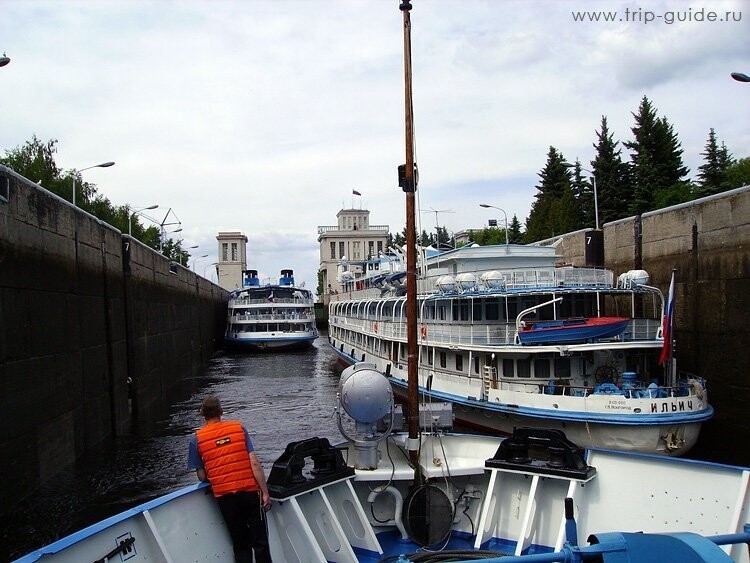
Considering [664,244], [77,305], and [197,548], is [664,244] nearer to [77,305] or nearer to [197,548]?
[77,305]

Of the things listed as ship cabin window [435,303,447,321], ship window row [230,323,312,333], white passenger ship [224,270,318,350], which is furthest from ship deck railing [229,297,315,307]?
ship cabin window [435,303,447,321]

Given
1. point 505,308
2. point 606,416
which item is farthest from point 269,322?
point 606,416

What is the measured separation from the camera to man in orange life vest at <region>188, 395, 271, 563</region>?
675 cm

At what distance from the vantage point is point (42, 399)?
14836 mm

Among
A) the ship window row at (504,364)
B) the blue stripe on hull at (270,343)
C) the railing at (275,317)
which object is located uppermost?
the railing at (275,317)

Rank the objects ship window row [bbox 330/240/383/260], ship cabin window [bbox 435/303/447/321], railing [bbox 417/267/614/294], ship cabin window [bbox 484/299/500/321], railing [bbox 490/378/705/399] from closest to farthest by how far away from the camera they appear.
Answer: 1. railing [bbox 490/378/705/399]
2. railing [bbox 417/267/614/294]
3. ship cabin window [bbox 484/299/500/321]
4. ship cabin window [bbox 435/303/447/321]
5. ship window row [bbox 330/240/383/260]

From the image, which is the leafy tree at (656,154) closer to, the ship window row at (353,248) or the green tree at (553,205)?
the green tree at (553,205)

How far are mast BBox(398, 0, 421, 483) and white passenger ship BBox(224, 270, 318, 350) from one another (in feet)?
169

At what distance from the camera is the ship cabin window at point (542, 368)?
68.2 feet

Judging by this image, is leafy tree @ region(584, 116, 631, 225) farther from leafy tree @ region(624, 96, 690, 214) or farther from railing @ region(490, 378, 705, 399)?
railing @ region(490, 378, 705, 399)

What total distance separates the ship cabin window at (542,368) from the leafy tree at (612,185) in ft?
122

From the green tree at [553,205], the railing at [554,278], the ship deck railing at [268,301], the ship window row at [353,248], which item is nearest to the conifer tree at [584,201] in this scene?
the green tree at [553,205]

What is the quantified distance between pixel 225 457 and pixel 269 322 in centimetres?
5619

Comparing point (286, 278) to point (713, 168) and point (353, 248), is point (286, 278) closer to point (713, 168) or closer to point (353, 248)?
point (713, 168)
